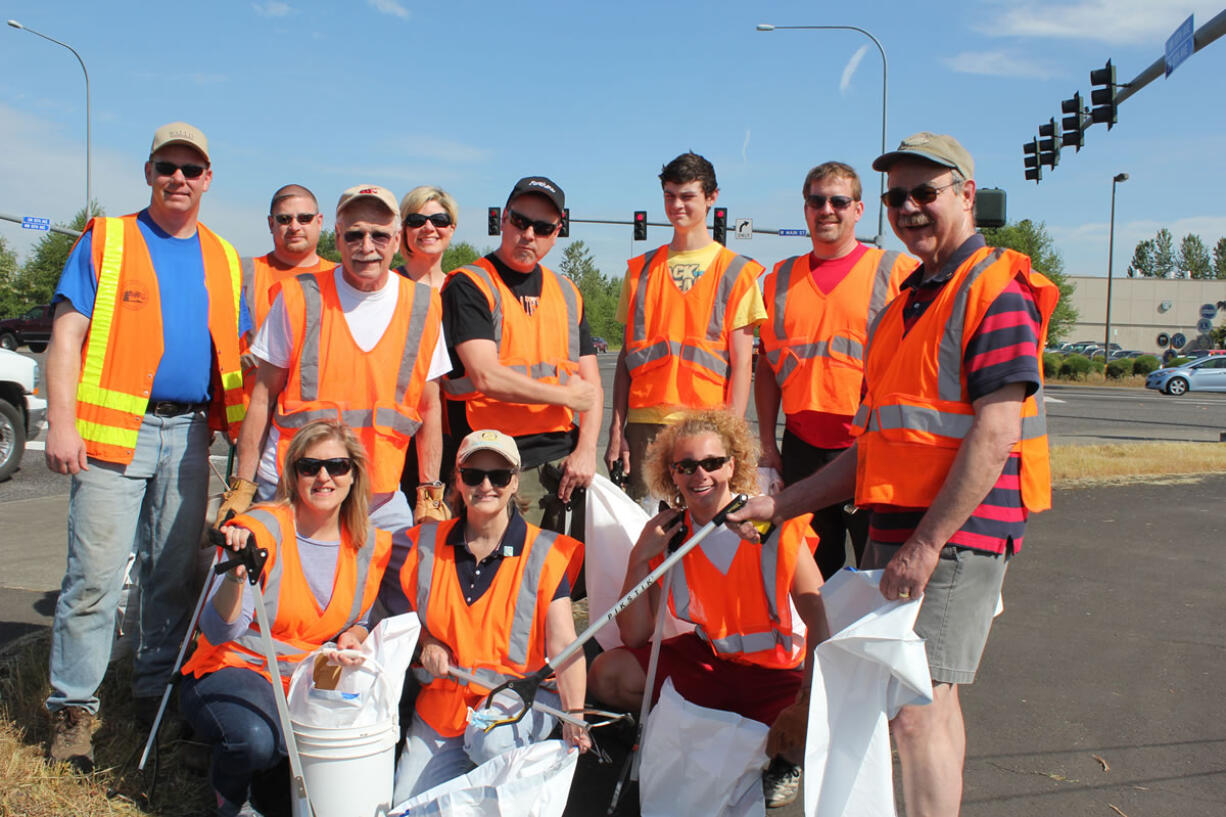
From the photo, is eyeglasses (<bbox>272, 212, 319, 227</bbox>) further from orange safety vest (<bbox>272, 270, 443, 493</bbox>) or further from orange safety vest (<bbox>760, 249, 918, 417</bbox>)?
orange safety vest (<bbox>760, 249, 918, 417</bbox>)

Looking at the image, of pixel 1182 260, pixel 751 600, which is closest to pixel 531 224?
pixel 751 600

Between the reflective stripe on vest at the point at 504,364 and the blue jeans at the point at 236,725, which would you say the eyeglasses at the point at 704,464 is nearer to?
the reflective stripe on vest at the point at 504,364

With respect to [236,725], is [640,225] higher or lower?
higher

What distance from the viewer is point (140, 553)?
12.4 feet

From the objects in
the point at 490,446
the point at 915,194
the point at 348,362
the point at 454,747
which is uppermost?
the point at 915,194

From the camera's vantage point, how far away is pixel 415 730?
331 cm

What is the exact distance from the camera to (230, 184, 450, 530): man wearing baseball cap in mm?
3617

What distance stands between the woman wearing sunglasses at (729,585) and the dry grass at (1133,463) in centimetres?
741

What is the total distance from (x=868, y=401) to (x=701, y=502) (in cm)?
80

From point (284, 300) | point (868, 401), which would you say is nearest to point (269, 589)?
point (284, 300)

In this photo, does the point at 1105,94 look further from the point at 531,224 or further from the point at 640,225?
the point at 640,225

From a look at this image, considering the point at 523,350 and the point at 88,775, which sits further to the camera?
the point at 523,350

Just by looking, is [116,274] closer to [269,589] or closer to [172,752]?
[269,589]

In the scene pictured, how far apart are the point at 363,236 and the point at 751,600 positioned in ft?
6.51
